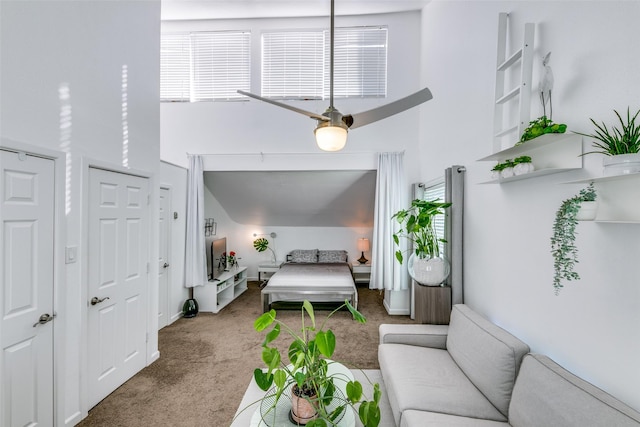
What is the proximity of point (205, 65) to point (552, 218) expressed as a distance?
5.03 m

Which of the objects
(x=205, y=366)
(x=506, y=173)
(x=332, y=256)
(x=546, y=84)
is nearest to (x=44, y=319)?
(x=205, y=366)

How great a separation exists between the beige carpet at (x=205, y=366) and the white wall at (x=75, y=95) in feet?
1.22

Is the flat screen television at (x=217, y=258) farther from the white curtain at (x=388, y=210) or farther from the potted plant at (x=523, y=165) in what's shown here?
Answer: the potted plant at (x=523, y=165)

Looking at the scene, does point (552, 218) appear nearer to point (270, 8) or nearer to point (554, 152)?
point (554, 152)

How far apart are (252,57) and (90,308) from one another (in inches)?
161

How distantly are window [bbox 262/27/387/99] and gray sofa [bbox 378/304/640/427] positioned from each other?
3617 millimetres

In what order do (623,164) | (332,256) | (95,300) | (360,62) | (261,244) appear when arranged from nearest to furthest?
(623,164), (95,300), (360,62), (332,256), (261,244)

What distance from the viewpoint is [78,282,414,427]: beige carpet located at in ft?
7.36

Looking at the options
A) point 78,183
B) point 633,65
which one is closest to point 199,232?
point 78,183

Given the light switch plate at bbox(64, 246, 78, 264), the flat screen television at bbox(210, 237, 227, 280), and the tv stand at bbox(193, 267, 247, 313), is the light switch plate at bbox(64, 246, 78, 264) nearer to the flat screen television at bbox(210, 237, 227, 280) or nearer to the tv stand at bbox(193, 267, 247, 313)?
the tv stand at bbox(193, 267, 247, 313)

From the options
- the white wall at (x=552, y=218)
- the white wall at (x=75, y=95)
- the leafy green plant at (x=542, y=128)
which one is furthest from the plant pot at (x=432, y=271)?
the white wall at (x=75, y=95)

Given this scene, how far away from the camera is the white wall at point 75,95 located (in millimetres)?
1752

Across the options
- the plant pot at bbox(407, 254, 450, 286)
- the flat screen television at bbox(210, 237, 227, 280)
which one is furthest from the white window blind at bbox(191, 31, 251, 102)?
the plant pot at bbox(407, 254, 450, 286)

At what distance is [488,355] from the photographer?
1.84 metres
